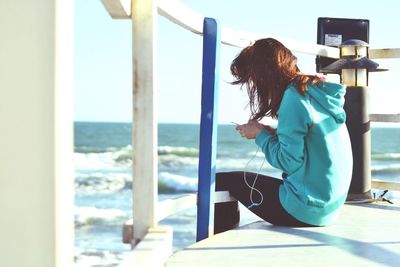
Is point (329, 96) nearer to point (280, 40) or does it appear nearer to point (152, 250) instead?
point (280, 40)

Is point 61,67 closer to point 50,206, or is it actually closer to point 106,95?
point 50,206

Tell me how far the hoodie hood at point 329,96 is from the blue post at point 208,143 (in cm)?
30

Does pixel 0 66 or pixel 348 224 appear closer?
pixel 0 66

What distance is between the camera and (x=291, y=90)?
78.2 inches

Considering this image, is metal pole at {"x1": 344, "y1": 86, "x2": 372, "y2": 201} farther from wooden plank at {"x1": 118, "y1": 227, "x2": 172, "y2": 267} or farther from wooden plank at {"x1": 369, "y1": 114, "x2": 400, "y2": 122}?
wooden plank at {"x1": 118, "y1": 227, "x2": 172, "y2": 267}

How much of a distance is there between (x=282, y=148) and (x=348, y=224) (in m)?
0.50

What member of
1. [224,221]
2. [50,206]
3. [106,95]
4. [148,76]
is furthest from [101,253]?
[106,95]

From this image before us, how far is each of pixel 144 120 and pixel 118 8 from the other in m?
0.29

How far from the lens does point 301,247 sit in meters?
1.87

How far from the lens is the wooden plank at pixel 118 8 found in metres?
1.46

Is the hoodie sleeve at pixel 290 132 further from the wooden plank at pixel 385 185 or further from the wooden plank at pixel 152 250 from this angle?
the wooden plank at pixel 385 185

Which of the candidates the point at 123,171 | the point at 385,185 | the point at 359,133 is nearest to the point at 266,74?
the point at 359,133

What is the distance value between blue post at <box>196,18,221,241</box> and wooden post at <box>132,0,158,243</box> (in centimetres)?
40

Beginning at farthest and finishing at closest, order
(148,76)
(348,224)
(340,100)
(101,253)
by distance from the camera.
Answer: (101,253)
(348,224)
(340,100)
(148,76)
